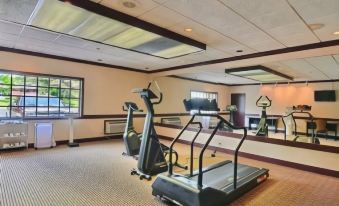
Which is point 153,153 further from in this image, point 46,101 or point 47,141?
point 46,101

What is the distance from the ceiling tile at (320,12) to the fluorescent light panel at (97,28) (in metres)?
1.99

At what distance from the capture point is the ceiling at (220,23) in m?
2.77

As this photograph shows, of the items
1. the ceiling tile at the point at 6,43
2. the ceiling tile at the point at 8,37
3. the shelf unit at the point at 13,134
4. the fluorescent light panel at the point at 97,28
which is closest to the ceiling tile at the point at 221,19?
the fluorescent light panel at the point at 97,28

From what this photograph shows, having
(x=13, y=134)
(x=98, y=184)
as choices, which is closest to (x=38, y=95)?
(x=13, y=134)

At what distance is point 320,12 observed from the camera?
286 centimetres

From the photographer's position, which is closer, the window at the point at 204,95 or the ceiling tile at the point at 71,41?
the ceiling tile at the point at 71,41

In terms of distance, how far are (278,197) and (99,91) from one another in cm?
557

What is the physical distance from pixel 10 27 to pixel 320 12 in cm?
492

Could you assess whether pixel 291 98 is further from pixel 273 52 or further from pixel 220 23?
pixel 220 23

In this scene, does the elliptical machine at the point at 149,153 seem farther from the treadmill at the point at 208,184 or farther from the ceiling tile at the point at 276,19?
the ceiling tile at the point at 276,19

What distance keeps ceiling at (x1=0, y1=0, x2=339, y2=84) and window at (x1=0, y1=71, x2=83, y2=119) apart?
899 millimetres

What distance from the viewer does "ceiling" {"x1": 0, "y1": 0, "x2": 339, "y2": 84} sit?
2774 millimetres

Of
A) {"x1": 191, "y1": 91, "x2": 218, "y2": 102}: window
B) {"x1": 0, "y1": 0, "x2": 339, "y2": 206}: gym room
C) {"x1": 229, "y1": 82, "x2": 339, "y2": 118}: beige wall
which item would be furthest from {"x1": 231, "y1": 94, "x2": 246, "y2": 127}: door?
{"x1": 0, "y1": 0, "x2": 339, "y2": 206}: gym room

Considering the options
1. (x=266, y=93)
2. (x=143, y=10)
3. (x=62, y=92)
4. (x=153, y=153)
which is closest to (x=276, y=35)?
(x=143, y=10)
